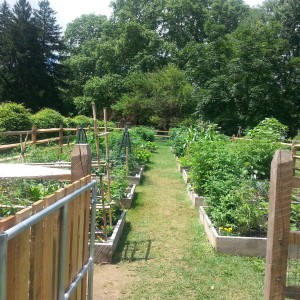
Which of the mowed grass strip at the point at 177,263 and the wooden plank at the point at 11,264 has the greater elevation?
the wooden plank at the point at 11,264

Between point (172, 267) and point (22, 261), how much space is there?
10.8 feet

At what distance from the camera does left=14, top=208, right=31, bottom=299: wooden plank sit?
4.81 feet

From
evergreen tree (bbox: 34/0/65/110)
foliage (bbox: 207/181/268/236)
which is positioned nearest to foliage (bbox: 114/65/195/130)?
evergreen tree (bbox: 34/0/65/110)

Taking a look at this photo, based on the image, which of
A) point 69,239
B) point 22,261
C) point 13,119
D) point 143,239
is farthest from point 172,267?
point 13,119

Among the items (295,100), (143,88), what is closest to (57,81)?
(143,88)

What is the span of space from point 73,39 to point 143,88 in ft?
67.4

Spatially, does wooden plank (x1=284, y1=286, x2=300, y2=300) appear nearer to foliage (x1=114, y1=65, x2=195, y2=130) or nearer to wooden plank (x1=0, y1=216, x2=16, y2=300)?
wooden plank (x1=0, y1=216, x2=16, y2=300)

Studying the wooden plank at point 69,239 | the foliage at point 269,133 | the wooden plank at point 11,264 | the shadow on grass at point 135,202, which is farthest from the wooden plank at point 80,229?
the foliage at point 269,133

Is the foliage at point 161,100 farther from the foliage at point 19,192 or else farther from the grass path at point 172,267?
Result: the foliage at point 19,192

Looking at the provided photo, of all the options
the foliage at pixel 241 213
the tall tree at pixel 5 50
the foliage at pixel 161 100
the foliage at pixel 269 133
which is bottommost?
the foliage at pixel 241 213

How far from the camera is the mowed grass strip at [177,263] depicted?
12.8 ft

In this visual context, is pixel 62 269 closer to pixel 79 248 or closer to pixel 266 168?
pixel 79 248

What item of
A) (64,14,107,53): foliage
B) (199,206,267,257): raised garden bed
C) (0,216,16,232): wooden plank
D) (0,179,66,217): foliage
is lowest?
(199,206,267,257): raised garden bed

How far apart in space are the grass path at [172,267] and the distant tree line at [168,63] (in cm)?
1970
